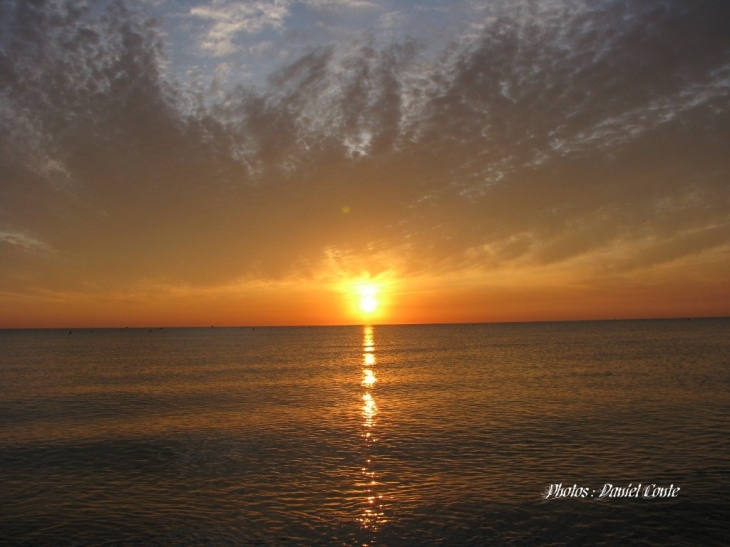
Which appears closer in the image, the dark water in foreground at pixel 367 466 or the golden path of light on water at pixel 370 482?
the dark water in foreground at pixel 367 466

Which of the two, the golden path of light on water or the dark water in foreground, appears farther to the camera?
the golden path of light on water

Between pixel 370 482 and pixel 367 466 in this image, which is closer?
pixel 370 482

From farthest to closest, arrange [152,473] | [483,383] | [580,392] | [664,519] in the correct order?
[483,383], [580,392], [152,473], [664,519]

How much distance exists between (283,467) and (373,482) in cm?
581

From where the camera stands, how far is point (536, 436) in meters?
32.8

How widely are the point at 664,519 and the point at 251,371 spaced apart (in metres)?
74.8

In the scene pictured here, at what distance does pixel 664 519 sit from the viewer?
63.8 ft

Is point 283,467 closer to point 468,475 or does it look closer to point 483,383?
point 468,475

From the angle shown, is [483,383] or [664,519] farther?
[483,383]

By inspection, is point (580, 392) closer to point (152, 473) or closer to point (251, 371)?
point (152, 473)

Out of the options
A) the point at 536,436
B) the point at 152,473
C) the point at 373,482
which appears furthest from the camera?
the point at 536,436

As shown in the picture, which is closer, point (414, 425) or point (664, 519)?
point (664, 519)

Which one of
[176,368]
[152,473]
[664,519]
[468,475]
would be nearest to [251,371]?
[176,368]

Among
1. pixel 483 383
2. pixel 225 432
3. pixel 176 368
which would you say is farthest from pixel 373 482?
pixel 176 368
